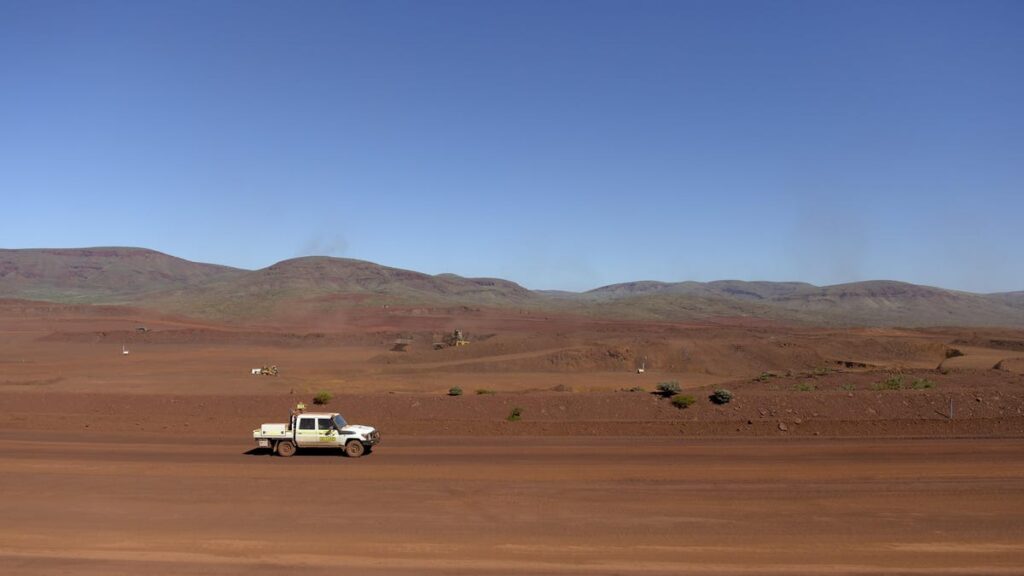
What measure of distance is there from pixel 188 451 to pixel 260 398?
894cm

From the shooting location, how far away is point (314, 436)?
78.2ft

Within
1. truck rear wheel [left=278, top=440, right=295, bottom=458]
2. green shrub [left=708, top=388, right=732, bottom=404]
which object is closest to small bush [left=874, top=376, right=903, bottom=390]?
green shrub [left=708, top=388, right=732, bottom=404]

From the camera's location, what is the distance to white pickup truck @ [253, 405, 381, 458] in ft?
77.5

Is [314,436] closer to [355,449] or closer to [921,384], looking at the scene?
[355,449]

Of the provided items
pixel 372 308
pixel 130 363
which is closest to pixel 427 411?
pixel 130 363

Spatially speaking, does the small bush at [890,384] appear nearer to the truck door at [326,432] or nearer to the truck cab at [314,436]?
the truck cab at [314,436]

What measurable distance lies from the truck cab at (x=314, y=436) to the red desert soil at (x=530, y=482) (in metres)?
0.47

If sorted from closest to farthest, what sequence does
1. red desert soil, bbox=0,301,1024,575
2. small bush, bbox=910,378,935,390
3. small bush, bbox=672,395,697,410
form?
red desert soil, bbox=0,301,1024,575
small bush, bbox=672,395,697,410
small bush, bbox=910,378,935,390

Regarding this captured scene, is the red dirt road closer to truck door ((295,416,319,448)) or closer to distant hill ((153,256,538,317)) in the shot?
truck door ((295,416,319,448))

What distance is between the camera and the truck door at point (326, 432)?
77.8ft

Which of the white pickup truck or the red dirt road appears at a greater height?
the white pickup truck

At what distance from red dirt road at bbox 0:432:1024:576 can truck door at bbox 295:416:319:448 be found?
1.76 feet

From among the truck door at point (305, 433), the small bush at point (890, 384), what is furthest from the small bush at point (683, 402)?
the truck door at point (305, 433)

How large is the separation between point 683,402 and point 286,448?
50.2 ft
